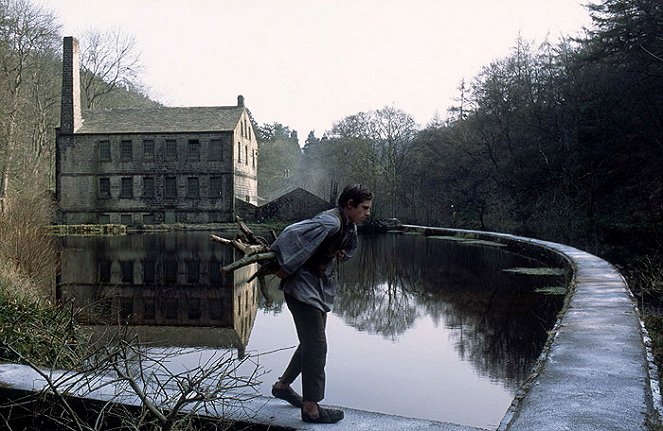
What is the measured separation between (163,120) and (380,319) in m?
34.1

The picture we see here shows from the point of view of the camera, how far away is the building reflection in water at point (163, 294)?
32.5 ft

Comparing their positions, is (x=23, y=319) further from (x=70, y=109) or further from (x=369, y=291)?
(x=70, y=109)

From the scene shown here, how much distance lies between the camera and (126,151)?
41062mm

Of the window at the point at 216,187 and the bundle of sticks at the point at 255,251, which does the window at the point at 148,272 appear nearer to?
the bundle of sticks at the point at 255,251

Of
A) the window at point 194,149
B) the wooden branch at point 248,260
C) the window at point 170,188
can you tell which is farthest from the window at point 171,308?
the window at point 194,149

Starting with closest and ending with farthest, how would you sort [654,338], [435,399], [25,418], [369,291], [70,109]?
[25,418], [435,399], [654,338], [369,291], [70,109]

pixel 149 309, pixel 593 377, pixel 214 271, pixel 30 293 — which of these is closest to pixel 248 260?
pixel 593 377

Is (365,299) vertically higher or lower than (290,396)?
lower

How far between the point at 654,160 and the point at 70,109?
109 feet

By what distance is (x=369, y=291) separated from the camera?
1435 centimetres

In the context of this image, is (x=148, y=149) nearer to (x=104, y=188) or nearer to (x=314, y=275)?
(x=104, y=188)

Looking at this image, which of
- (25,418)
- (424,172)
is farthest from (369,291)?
(424,172)

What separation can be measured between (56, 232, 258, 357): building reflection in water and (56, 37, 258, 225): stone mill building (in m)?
17.7

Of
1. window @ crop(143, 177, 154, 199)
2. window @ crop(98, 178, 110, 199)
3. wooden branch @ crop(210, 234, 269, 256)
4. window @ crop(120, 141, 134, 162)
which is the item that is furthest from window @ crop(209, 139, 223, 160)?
wooden branch @ crop(210, 234, 269, 256)
